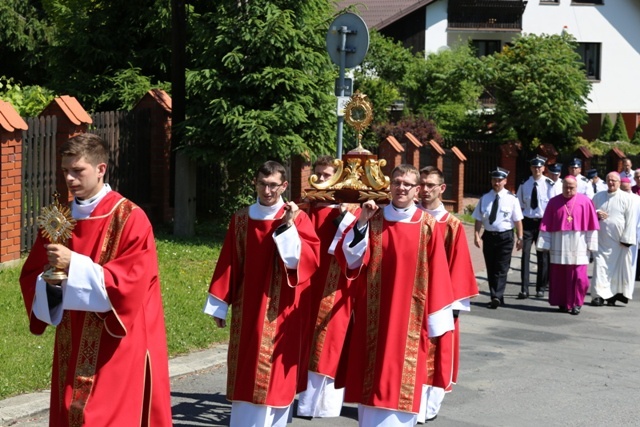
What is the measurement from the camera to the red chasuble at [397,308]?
7555 millimetres

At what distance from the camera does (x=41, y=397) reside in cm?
877

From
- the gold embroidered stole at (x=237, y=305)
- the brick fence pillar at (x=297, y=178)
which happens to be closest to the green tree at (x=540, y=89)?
the brick fence pillar at (x=297, y=178)

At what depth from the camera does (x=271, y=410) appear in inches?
307

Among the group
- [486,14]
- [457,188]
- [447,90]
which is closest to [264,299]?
[457,188]

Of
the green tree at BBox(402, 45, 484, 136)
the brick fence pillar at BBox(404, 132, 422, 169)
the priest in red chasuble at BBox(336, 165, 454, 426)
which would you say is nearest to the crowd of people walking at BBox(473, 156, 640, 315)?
the priest in red chasuble at BBox(336, 165, 454, 426)

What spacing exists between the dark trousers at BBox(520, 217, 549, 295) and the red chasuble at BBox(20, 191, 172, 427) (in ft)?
34.8

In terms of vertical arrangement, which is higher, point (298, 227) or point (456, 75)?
point (456, 75)

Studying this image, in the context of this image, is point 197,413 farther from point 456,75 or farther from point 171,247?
point 456,75

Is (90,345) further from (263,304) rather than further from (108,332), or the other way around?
(263,304)

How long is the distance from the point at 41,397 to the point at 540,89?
928 inches

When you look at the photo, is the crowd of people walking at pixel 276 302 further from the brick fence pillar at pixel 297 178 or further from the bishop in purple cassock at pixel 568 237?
the brick fence pillar at pixel 297 178

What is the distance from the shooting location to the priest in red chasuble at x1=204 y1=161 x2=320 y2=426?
7.70 m

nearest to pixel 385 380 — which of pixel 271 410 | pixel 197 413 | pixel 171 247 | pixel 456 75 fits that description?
pixel 271 410

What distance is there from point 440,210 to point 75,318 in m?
Result: 4.13
